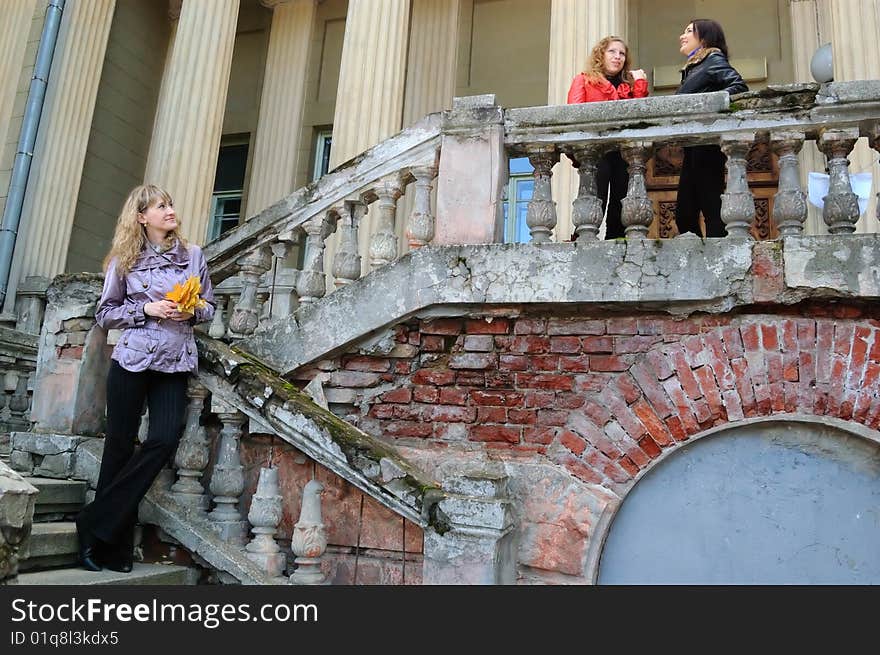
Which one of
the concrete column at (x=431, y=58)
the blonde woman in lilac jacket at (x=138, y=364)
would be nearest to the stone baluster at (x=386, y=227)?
the blonde woman in lilac jacket at (x=138, y=364)

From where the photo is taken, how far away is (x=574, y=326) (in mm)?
3619

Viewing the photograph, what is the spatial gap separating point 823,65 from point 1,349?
28.6 ft

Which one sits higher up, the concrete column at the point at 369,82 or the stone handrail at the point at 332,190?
the concrete column at the point at 369,82

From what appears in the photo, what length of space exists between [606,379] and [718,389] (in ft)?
1.80

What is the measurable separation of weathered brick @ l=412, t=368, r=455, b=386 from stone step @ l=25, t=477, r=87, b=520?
1.91 m

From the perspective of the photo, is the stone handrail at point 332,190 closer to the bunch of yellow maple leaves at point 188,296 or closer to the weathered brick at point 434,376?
the bunch of yellow maple leaves at point 188,296

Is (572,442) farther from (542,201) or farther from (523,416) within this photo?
(542,201)

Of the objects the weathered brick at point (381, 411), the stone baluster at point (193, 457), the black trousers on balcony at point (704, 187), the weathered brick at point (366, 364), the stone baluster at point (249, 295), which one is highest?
the black trousers on balcony at point (704, 187)

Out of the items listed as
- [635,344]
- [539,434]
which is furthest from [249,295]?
[635,344]

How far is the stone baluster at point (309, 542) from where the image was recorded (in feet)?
10.6

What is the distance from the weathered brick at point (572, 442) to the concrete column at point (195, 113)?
19.8ft

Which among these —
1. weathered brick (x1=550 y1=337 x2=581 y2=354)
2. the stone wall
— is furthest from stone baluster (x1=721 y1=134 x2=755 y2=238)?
weathered brick (x1=550 y1=337 x2=581 y2=354)

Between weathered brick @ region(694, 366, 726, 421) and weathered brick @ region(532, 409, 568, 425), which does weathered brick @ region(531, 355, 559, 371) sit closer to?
weathered brick @ region(532, 409, 568, 425)
